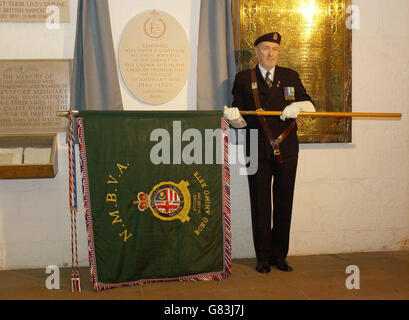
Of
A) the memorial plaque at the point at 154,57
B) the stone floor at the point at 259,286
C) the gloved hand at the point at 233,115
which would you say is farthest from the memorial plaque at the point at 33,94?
the gloved hand at the point at 233,115

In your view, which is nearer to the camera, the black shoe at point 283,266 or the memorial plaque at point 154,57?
the black shoe at point 283,266

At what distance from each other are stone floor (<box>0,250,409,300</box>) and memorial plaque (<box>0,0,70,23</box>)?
192 centimetres

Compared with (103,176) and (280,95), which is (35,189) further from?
(280,95)

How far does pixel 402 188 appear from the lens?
3.50 metres

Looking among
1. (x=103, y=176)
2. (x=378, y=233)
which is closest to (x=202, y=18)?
(x=103, y=176)

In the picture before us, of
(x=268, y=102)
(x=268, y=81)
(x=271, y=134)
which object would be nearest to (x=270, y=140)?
(x=271, y=134)

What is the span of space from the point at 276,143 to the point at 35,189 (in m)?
1.87

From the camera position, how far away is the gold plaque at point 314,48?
319 centimetres

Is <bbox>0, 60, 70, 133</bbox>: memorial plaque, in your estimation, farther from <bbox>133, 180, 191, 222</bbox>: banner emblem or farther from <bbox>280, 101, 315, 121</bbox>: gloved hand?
<bbox>280, 101, 315, 121</bbox>: gloved hand

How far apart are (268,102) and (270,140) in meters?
0.27

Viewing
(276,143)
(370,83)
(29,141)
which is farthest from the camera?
(370,83)

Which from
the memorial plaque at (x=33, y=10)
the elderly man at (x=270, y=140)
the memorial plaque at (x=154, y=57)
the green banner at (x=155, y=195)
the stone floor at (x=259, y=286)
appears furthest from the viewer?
the memorial plaque at (x=154, y=57)

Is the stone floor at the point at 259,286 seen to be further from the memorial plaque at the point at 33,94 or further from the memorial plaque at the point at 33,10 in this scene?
the memorial plaque at the point at 33,10

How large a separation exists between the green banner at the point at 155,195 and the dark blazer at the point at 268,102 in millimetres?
284
